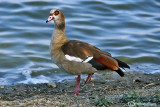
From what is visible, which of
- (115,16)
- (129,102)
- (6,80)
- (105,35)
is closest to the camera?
(129,102)

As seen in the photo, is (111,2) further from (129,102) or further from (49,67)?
(129,102)

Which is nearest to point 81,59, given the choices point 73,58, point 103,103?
point 73,58

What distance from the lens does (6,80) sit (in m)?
9.14

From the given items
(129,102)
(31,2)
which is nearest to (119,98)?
(129,102)

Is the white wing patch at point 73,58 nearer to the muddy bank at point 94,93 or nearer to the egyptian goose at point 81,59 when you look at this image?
the egyptian goose at point 81,59

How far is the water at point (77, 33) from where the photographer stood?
33.1 feet

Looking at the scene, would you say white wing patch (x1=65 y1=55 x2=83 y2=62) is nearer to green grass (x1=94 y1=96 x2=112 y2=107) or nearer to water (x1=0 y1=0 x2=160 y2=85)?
green grass (x1=94 y1=96 x2=112 y2=107)

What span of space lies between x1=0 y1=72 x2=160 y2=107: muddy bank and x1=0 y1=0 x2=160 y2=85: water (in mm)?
992

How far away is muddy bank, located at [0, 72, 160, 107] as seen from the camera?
5.49 metres

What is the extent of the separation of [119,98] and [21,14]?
9.24 metres

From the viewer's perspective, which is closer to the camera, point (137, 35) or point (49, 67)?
point (49, 67)

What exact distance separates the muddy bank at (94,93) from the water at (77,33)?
3.26 feet

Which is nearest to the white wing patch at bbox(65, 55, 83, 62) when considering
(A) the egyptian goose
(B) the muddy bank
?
(A) the egyptian goose

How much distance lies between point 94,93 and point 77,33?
6161 millimetres
